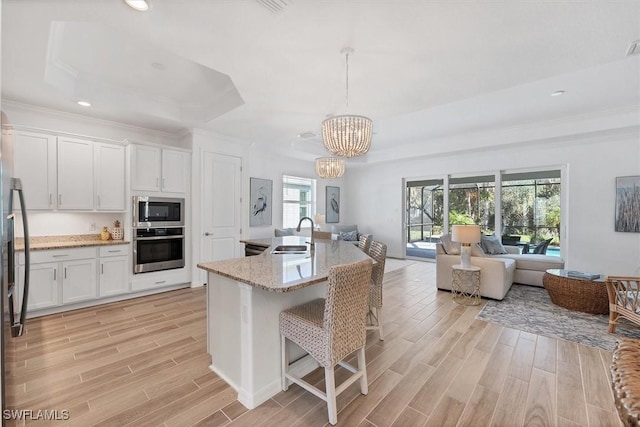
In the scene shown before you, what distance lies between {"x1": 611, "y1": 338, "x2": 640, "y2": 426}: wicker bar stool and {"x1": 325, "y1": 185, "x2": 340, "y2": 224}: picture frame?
7.21 meters

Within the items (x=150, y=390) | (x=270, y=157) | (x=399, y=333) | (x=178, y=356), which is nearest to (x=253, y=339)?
(x=150, y=390)

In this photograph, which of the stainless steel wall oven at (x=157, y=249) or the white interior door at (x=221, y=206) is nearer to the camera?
the stainless steel wall oven at (x=157, y=249)

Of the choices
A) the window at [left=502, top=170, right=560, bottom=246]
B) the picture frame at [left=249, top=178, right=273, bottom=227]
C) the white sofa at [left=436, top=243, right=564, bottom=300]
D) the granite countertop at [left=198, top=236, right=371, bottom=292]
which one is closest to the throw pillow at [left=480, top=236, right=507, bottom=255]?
the white sofa at [left=436, top=243, right=564, bottom=300]

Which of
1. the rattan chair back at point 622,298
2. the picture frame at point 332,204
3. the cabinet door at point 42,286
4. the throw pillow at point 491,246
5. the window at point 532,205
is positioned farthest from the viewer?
the picture frame at point 332,204

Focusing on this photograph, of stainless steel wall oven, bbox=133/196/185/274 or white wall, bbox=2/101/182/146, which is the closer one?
white wall, bbox=2/101/182/146

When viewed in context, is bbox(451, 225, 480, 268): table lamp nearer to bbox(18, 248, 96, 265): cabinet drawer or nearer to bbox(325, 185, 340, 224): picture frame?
bbox(325, 185, 340, 224): picture frame

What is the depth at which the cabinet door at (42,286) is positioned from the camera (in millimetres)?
3295

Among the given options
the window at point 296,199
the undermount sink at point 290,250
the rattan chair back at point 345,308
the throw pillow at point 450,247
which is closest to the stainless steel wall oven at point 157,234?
the undermount sink at point 290,250

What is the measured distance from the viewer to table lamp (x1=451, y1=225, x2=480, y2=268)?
405cm

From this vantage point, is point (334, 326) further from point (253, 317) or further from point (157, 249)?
point (157, 249)

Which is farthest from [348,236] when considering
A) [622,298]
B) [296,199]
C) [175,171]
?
[622,298]

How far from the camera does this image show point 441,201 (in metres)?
7.07

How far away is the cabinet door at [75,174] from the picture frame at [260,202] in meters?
2.65

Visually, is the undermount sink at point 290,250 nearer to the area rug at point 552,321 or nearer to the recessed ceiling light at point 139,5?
the recessed ceiling light at point 139,5
